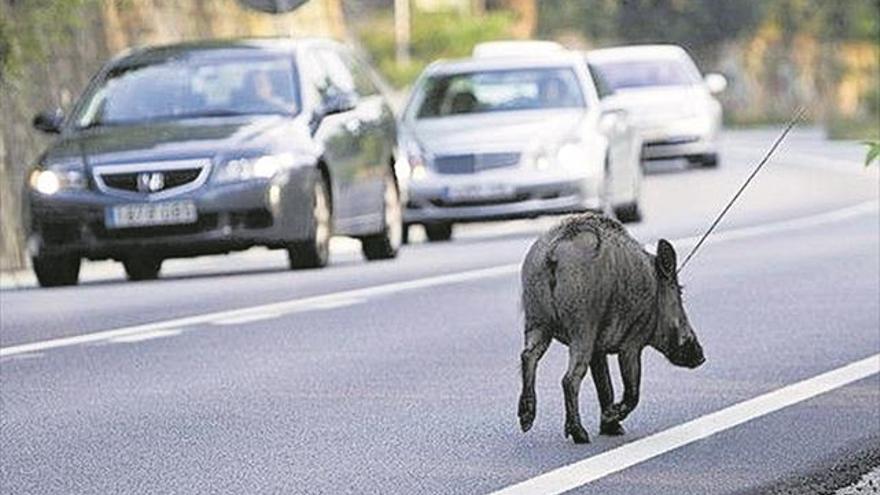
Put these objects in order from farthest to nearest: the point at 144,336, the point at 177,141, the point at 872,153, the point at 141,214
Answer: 1. the point at 177,141
2. the point at 141,214
3. the point at 144,336
4. the point at 872,153

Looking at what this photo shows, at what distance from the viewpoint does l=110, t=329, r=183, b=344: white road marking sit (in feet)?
54.2

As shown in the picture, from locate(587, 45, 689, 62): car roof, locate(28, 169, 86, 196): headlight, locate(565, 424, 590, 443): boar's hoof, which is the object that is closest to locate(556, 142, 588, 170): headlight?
locate(28, 169, 86, 196): headlight

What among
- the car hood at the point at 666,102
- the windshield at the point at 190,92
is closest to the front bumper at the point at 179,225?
the windshield at the point at 190,92

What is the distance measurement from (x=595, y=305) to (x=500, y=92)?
737 inches

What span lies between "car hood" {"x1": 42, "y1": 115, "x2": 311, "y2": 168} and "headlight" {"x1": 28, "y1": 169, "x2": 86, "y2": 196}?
0.08 metres

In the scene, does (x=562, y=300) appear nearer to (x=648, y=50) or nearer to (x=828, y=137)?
(x=648, y=50)

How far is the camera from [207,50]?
77.1 feet

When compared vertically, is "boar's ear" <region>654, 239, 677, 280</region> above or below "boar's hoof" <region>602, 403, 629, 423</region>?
above

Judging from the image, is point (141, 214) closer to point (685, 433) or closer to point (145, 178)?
point (145, 178)

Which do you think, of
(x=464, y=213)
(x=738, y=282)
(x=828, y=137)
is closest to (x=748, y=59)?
(x=828, y=137)

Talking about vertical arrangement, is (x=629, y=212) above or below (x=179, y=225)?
below

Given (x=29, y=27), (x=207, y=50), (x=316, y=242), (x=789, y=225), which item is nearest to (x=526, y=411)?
(x=316, y=242)

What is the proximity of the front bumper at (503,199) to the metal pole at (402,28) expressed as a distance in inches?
1985

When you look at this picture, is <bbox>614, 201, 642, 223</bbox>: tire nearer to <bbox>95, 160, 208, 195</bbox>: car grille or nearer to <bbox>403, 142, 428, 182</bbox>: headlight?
<bbox>403, 142, 428, 182</bbox>: headlight
